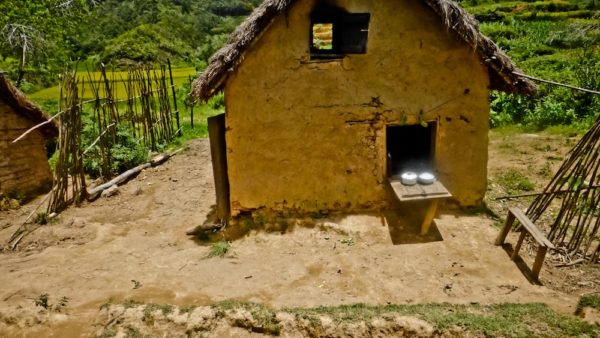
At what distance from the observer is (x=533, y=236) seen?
5289 mm

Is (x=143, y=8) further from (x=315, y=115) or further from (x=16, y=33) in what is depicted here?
(x=315, y=115)

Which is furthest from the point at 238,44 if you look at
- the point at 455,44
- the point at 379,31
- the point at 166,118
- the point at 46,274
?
the point at 166,118

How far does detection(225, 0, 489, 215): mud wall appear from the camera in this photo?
6324 mm

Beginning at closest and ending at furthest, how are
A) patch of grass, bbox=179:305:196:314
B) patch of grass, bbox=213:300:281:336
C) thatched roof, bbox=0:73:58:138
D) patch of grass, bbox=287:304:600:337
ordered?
patch of grass, bbox=287:304:600:337 → patch of grass, bbox=213:300:281:336 → patch of grass, bbox=179:305:196:314 → thatched roof, bbox=0:73:58:138

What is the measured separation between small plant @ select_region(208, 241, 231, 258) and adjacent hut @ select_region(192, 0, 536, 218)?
0.68 m

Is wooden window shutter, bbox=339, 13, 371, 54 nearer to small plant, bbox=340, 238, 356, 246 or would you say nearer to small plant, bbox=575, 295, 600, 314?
small plant, bbox=340, 238, 356, 246

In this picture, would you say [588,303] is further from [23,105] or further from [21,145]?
[21,145]

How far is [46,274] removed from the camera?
5.68 metres

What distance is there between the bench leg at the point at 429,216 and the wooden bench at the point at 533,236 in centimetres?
96

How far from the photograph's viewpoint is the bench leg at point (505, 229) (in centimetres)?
592

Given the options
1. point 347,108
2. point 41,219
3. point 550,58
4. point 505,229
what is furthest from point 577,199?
point 550,58

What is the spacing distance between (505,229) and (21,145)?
8.89 meters

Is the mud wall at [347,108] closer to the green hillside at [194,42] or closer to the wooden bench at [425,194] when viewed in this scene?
the wooden bench at [425,194]

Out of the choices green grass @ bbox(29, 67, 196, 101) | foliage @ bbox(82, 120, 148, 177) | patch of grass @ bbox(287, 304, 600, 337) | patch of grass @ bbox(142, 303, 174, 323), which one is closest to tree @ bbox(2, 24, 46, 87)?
foliage @ bbox(82, 120, 148, 177)
